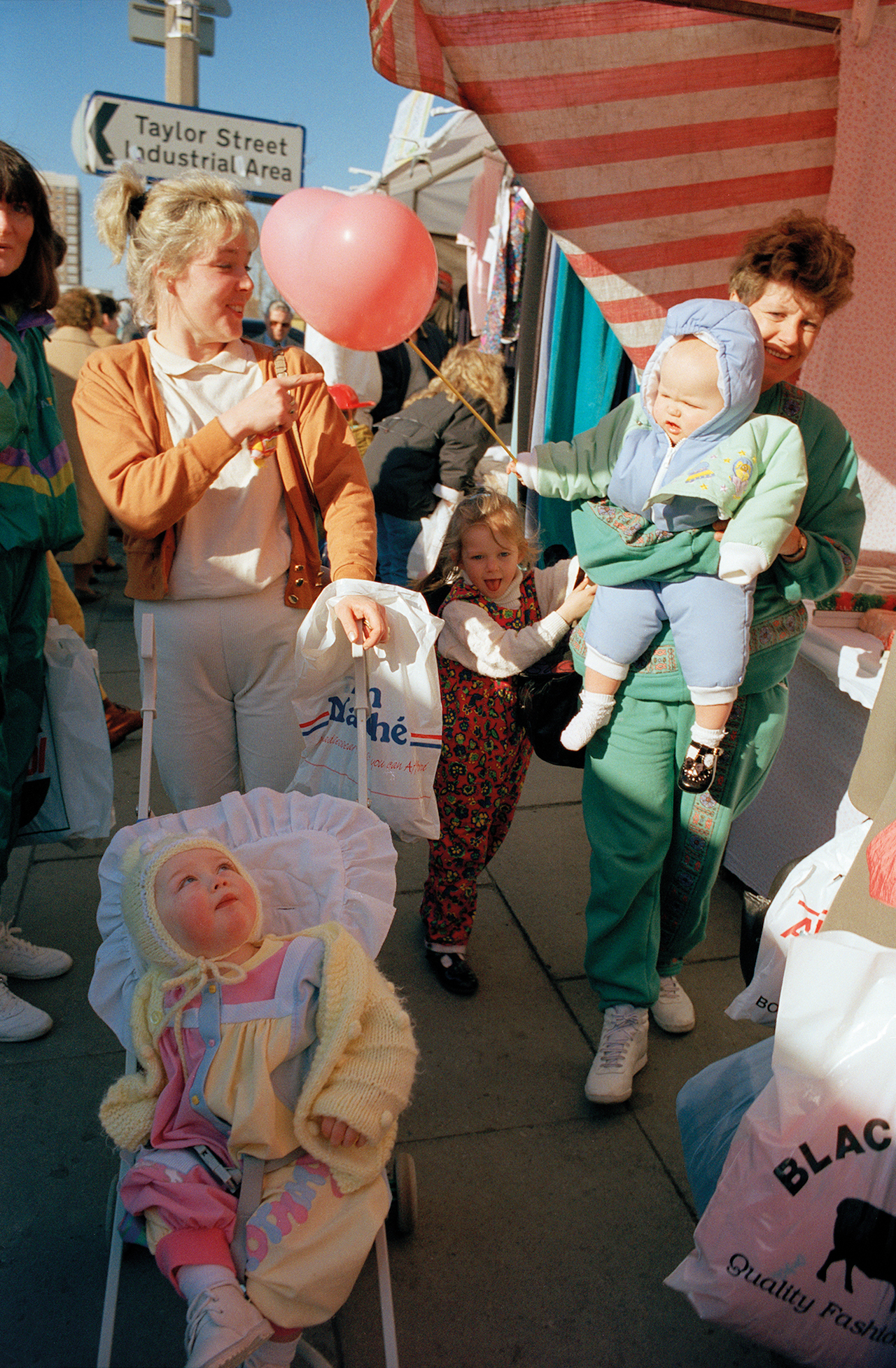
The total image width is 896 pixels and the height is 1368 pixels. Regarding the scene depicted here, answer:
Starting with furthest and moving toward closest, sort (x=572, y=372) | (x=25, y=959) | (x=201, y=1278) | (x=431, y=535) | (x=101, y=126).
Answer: (x=101, y=126)
(x=572, y=372)
(x=431, y=535)
(x=25, y=959)
(x=201, y=1278)

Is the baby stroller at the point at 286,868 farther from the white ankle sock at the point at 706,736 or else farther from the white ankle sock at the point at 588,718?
the white ankle sock at the point at 706,736

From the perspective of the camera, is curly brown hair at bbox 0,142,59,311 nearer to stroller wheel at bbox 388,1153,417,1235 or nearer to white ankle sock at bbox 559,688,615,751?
white ankle sock at bbox 559,688,615,751

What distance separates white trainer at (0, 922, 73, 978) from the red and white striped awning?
2730 millimetres

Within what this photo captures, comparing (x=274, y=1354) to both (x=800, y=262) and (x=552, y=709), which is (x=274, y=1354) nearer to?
(x=552, y=709)

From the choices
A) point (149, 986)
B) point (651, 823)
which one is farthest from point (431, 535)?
point (149, 986)

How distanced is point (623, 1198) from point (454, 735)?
1.25 meters

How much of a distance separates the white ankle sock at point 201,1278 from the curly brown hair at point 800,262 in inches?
87.9

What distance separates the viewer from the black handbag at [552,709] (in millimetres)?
2525

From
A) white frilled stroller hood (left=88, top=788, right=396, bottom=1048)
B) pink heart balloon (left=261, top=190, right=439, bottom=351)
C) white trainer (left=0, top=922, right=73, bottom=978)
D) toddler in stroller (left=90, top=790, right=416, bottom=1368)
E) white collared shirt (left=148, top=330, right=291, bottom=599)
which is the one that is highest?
pink heart balloon (left=261, top=190, right=439, bottom=351)

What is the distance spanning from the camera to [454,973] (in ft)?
9.36

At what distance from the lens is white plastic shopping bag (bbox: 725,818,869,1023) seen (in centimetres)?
192

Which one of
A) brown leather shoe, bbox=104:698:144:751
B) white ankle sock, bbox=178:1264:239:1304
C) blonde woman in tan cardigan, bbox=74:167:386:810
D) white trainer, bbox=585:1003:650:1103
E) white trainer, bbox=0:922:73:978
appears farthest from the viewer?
brown leather shoe, bbox=104:698:144:751

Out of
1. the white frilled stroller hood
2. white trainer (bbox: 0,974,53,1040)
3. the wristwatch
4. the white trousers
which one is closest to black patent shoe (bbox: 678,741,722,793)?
the wristwatch

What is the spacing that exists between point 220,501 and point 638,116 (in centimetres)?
186
